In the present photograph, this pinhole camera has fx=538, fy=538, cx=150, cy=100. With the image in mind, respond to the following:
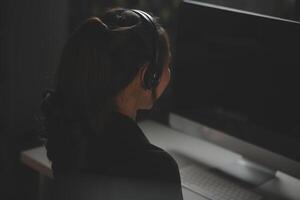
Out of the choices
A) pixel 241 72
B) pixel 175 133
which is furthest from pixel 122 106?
pixel 175 133

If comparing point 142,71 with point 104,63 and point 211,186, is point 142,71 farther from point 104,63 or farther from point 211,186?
point 211,186

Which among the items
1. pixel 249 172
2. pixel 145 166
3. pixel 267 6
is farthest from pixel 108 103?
pixel 267 6

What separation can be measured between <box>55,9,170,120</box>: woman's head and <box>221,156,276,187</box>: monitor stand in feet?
2.39

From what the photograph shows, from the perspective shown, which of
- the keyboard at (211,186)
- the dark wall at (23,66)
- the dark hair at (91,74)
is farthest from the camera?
the dark wall at (23,66)

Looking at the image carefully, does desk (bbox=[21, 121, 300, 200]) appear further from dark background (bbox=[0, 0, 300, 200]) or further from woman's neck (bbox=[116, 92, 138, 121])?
woman's neck (bbox=[116, 92, 138, 121])

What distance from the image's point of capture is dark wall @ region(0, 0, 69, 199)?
1.72 m

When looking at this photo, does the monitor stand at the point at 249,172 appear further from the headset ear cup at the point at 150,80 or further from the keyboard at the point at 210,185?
the headset ear cup at the point at 150,80

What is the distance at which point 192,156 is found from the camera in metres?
1.91

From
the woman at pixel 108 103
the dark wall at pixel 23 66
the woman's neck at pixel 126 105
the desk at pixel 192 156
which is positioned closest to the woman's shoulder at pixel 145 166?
the woman at pixel 108 103

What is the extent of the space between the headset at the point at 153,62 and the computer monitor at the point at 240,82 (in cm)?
55

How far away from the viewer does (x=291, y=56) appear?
5.22 ft

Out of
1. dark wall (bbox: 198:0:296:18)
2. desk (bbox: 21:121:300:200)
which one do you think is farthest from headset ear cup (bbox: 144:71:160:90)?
dark wall (bbox: 198:0:296:18)

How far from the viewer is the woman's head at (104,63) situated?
1086mm

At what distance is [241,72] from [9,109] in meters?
0.77
